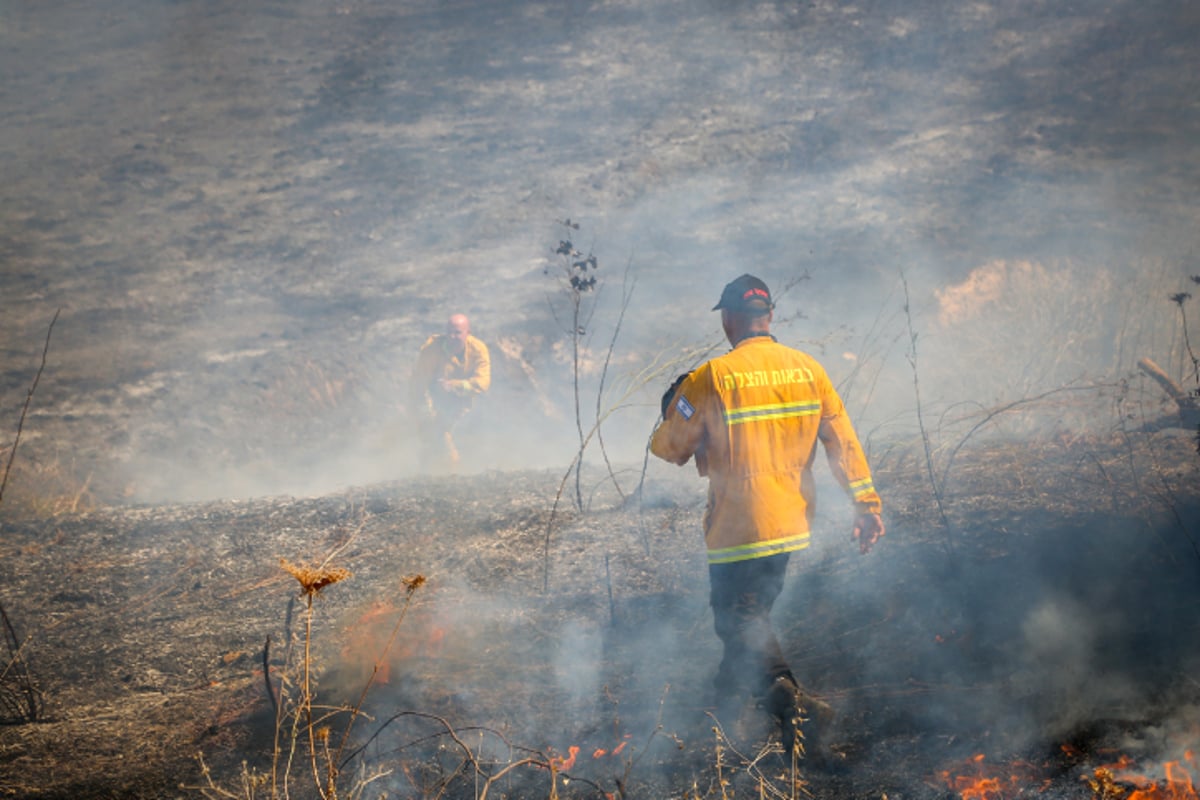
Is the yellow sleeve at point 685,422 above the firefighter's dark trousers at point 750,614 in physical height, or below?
above

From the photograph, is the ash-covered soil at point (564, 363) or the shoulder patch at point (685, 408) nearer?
the shoulder patch at point (685, 408)

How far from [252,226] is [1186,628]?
45.7ft

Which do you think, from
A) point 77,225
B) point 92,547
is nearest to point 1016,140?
point 92,547

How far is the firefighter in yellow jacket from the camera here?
11.3 feet

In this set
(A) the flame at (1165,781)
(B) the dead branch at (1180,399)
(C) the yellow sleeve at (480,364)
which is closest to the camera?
(A) the flame at (1165,781)

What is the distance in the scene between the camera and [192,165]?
15.4 metres

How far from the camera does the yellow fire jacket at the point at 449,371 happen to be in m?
9.71

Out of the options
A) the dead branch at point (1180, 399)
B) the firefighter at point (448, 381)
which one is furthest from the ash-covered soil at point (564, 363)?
the firefighter at point (448, 381)

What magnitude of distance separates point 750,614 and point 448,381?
22.1 feet

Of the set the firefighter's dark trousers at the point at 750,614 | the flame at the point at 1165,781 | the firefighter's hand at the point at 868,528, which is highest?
the firefighter's hand at the point at 868,528

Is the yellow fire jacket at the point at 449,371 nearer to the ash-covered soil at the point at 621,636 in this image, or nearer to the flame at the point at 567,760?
the ash-covered soil at the point at 621,636

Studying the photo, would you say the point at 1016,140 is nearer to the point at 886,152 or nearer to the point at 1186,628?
the point at 886,152

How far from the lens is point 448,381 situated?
32.0ft

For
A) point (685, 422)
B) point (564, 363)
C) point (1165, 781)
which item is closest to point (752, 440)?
point (685, 422)
